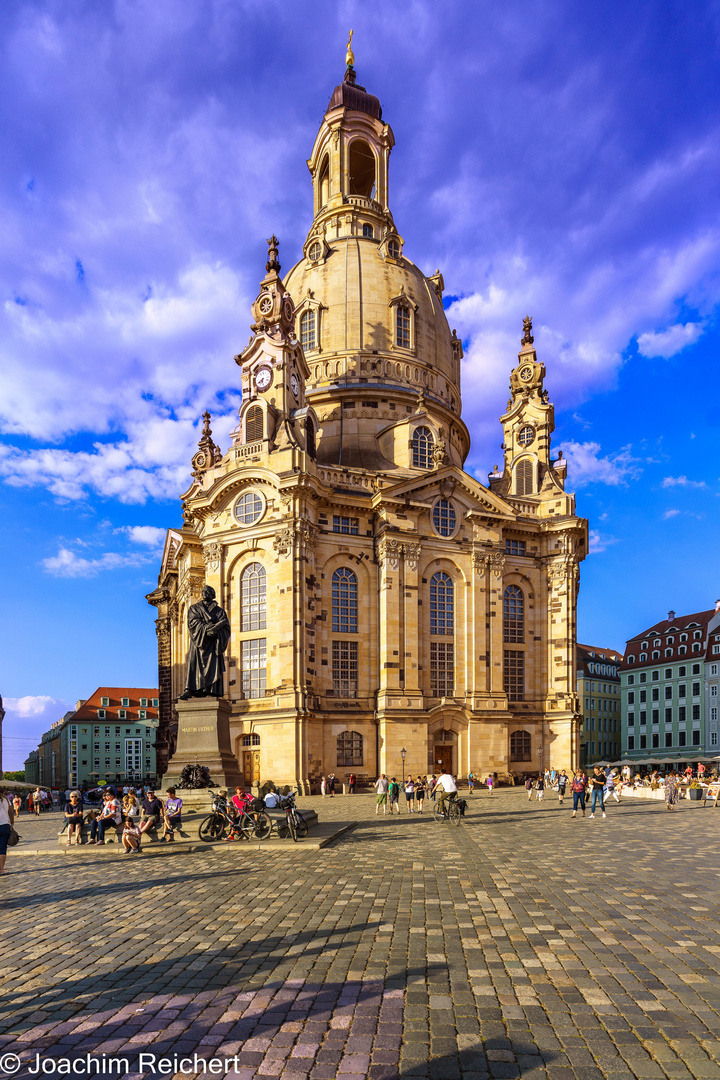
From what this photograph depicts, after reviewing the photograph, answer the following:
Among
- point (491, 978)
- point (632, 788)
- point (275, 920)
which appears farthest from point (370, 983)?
point (632, 788)

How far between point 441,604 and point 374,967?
4577 centimetres

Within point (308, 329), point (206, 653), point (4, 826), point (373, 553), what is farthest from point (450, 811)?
point (308, 329)

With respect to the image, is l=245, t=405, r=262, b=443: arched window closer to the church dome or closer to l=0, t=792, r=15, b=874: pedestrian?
the church dome

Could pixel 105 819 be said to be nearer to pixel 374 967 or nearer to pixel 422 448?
pixel 374 967

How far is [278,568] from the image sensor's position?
49.0m

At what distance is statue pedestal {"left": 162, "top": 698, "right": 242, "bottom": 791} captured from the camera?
79.5 feet

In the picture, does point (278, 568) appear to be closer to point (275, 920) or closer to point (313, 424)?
point (313, 424)

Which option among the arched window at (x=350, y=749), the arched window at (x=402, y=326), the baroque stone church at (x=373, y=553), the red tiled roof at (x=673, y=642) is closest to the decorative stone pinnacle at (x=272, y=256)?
the baroque stone church at (x=373, y=553)

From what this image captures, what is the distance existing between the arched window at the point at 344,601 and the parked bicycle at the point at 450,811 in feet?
78.6

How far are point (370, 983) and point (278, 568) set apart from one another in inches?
1621

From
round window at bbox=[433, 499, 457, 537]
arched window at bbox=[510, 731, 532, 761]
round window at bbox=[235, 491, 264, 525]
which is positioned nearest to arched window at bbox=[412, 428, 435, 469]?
round window at bbox=[433, 499, 457, 537]

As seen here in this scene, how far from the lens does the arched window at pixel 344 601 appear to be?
51.3m

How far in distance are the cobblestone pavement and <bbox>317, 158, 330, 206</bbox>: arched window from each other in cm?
7349

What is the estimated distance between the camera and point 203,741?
81.0 feet
